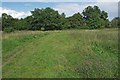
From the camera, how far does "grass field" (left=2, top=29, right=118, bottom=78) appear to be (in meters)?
10.8

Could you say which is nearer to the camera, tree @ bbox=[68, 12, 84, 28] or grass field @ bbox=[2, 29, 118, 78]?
grass field @ bbox=[2, 29, 118, 78]

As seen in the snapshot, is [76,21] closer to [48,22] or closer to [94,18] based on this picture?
[94,18]

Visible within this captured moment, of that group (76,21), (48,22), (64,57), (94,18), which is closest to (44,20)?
(48,22)

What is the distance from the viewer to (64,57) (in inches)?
491

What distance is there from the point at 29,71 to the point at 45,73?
0.79 m

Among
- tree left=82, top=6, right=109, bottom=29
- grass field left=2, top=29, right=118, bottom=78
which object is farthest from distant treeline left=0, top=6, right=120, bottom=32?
grass field left=2, top=29, right=118, bottom=78

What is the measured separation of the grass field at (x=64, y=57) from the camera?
10836 mm

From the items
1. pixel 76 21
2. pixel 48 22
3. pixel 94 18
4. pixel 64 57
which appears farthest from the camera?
pixel 94 18

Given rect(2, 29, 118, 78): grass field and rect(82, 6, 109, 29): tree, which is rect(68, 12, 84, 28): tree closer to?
rect(82, 6, 109, 29): tree

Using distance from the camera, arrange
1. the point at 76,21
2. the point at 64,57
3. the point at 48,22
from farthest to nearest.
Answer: the point at 76,21
the point at 48,22
the point at 64,57

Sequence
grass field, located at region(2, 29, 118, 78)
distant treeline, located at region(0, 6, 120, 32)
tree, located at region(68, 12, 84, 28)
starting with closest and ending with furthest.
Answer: grass field, located at region(2, 29, 118, 78) → distant treeline, located at region(0, 6, 120, 32) → tree, located at region(68, 12, 84, 28)

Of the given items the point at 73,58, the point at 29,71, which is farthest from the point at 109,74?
the point at 29,71

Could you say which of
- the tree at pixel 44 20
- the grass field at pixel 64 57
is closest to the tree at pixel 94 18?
the tree at pixel 44 20

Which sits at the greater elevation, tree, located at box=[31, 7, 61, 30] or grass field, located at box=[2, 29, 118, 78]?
tree, located at box=[31, 7, 61, 30]
